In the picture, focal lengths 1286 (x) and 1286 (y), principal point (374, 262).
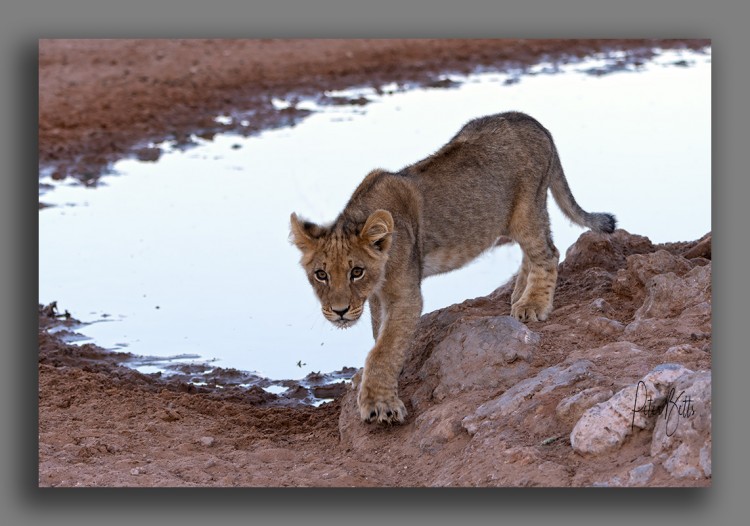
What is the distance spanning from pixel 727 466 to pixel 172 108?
30.3 ft

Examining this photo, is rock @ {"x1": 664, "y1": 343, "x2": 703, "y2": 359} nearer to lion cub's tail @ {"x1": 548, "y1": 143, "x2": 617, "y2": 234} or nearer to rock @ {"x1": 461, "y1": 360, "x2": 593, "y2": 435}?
rock @ {"x1": 461, "y1": 360, "x2": 593, "y2": 435}

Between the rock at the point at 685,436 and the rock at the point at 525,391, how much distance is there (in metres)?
0.64

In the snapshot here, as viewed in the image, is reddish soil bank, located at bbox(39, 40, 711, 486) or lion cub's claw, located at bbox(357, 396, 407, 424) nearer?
reddish soil bank, located at bbox(39, 40, 711, 486)

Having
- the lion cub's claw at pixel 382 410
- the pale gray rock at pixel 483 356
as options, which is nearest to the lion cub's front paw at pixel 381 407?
the lion cub's claw at pixel 382 410

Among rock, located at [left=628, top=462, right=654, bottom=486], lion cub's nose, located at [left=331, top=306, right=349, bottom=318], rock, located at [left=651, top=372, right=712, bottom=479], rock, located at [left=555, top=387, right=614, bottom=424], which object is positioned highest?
lion cub's nose, located at [left=331, top=306, right=349, bottom=318]

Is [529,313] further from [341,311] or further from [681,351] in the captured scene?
[341,311]

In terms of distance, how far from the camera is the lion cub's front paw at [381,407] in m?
6.73

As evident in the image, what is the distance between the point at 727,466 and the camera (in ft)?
20.1

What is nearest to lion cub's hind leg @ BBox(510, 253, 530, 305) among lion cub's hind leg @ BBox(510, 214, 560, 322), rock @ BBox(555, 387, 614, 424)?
lion cub's hind leg @ BBox(510, 214, 560, 322)

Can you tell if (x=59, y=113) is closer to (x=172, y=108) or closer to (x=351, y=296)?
(x=172, y=108)

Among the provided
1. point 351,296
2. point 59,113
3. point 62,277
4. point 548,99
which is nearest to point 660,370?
point 351,296

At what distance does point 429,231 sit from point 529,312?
82 centimetres

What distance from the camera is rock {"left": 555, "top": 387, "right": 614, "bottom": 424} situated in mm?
6074

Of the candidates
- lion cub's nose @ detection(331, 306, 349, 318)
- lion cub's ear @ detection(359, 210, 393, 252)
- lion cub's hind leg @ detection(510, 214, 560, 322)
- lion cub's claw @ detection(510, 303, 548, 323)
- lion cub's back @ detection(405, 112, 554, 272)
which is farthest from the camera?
lion cub's hind leg @ detection(510, 214, 560, 322)
